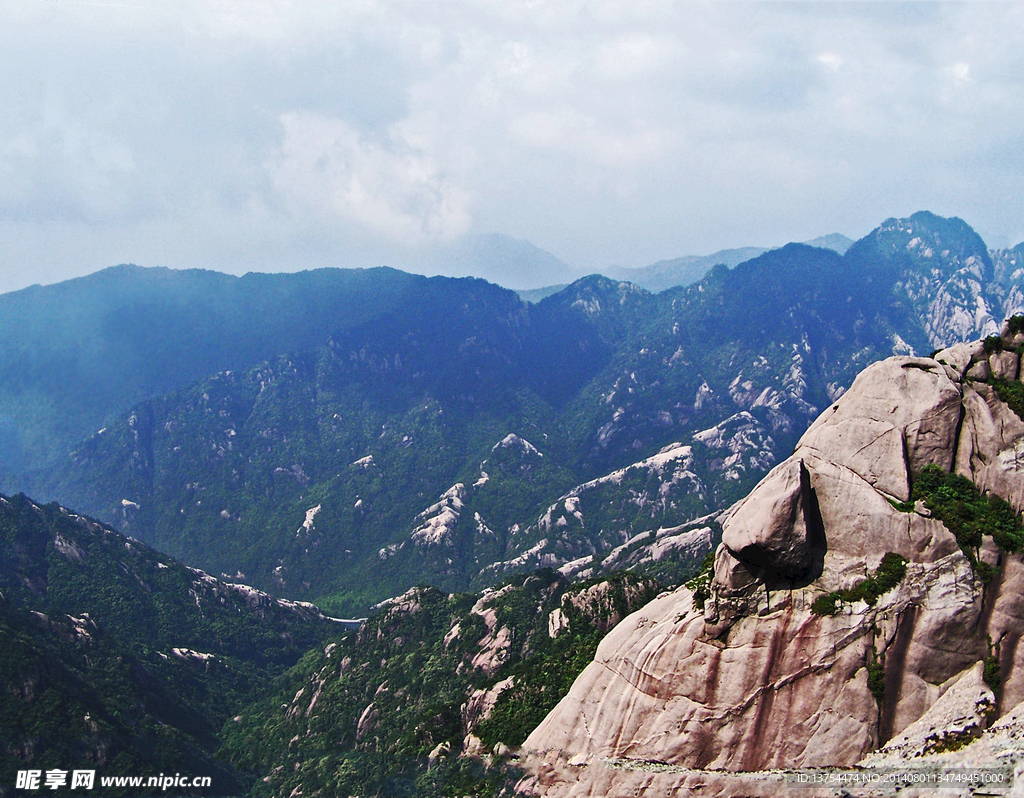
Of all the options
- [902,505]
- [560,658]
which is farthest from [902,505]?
[560,658]

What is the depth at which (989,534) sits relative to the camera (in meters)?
49.7

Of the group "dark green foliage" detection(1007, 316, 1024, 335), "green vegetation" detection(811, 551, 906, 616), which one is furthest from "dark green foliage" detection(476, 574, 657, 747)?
"dark green foliage" detection(1007, 316, 1024, 335)

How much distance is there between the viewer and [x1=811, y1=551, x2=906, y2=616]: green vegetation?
4909 centimetres

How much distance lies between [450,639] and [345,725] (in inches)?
1105

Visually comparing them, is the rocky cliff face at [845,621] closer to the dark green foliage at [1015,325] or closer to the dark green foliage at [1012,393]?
the dark green foliage at [1012,393]

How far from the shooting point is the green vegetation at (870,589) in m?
49.1

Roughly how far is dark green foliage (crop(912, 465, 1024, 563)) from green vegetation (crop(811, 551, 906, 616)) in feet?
15.8

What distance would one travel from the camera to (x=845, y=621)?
160 ft

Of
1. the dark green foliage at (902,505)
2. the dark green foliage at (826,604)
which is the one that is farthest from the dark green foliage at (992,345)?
the dark green foliage at (826,604)

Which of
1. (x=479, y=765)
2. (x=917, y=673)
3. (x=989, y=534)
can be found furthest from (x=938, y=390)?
(x=479, y=765)

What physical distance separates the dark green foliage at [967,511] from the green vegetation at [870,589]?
4.81 metres

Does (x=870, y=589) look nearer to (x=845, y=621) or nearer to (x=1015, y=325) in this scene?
(x=845, y=621)

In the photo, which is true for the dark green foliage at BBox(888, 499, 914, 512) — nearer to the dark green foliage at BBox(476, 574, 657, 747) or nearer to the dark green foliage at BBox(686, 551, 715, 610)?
the dark green foliage at BBox(686, 551, 715, 610)

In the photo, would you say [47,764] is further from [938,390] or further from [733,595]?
[938,390]
